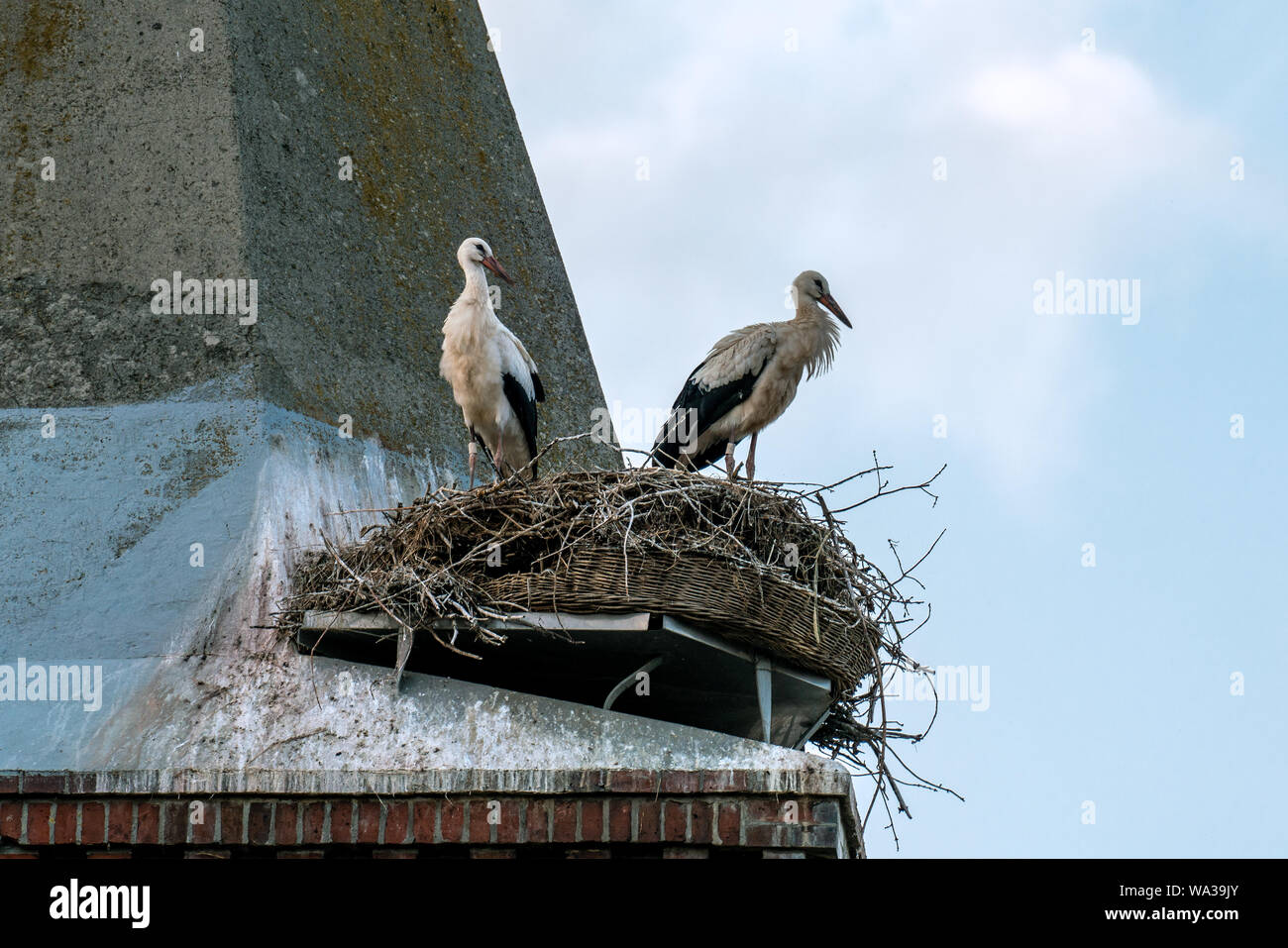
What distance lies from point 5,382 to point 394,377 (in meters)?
1.75

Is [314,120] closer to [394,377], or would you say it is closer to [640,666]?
[394,377]

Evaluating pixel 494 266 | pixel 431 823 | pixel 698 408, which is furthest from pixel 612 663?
pixel 494 266

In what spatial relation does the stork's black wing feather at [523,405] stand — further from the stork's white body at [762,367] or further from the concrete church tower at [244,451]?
the stork's white body at [762,367]

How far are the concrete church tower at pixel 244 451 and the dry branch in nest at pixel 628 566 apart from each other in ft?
1.11

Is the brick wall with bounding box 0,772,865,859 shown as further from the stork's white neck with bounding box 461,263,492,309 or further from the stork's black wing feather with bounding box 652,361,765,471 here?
the stork's black wing feather with bounding box 652,361,765,471

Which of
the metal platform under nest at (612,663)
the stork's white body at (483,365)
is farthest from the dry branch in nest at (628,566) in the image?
the stork's white body at (483,365)

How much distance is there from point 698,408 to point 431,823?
361 centimetres

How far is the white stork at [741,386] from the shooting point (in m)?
9.26

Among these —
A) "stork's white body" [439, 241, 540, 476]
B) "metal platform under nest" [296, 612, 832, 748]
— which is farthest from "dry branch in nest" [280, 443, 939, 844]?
"stork's white body" [439, 241, 540, 476]

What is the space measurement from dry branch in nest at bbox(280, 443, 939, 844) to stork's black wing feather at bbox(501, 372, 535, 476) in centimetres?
138

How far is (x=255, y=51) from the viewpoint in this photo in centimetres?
849
